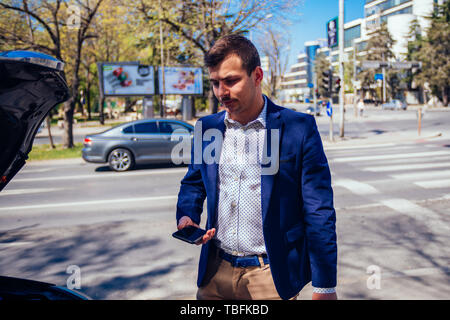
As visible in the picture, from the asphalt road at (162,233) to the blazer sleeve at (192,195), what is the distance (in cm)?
215

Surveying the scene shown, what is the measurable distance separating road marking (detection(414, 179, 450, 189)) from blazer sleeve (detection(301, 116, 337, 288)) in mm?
7977

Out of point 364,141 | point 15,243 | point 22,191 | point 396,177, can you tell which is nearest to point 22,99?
point 15,243

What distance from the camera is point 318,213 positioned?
6.63 ft

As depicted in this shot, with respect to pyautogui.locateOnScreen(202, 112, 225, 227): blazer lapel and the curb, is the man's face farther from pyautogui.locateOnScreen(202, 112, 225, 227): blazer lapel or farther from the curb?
the curb

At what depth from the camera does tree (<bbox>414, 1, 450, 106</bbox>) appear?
2296 inches

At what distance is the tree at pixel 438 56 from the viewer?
58312 mm

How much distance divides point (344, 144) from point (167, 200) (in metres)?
12.0

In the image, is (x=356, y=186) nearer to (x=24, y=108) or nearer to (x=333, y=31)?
(x=24, y=108)

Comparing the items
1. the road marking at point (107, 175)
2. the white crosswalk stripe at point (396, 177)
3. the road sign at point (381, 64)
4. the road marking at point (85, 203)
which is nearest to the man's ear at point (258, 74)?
the white crosswalk stripe at point (396, 177)

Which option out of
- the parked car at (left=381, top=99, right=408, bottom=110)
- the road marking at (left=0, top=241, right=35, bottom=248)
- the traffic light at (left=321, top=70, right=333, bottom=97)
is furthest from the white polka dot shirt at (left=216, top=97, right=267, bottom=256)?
the parked car at (left=381, top=99, right=408, bottom=110)

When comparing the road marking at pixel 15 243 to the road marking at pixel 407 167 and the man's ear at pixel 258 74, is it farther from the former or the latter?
the road marking at pixel 407 167

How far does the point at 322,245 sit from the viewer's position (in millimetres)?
1998
